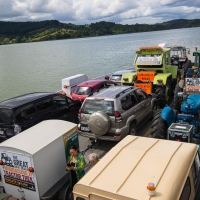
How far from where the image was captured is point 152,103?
930 centimetres

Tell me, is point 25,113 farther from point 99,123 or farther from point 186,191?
point 186,191

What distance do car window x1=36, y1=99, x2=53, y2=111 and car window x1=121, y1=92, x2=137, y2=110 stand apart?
8.52ft

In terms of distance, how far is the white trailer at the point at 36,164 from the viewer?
181 inches

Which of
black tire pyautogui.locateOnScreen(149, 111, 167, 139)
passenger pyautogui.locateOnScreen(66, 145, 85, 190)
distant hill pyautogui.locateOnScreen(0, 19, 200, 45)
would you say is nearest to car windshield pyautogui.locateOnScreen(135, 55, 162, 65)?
black tire pyautogui.locateOnScreen(149, 111, 167, 139)

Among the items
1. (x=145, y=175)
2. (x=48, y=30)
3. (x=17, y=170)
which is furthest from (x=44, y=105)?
(x=48, y=30)

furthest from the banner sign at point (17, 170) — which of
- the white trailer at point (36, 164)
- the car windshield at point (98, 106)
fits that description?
the car windshield at point (98, 106)

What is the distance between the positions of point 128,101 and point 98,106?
1.03 m

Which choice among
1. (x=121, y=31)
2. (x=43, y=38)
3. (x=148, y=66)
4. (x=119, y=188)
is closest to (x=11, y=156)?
(x=119, y=188)

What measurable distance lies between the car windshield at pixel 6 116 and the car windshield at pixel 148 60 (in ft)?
22.2

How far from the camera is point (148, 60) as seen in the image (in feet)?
38.8

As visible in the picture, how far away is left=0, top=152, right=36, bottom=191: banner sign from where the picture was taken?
4.61 m

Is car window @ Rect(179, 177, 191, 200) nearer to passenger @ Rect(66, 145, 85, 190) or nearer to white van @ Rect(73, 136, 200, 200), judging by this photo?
white van @ Rect(73, 136, 200, 200)

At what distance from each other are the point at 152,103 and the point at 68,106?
3084 mm

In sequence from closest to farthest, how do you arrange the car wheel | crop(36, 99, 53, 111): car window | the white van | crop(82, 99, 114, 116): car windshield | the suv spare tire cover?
the white van < the suv spare tire cover < crop(82, 99, 114, 116): car windshield < the car wheel < crop(36, 99, 53, 111): car window
